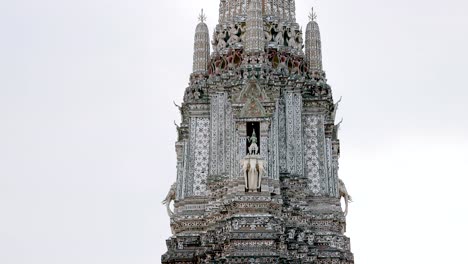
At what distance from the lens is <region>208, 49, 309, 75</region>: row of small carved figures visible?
155ft

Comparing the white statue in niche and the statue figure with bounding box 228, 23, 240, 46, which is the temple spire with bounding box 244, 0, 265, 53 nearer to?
the statue figure with bounding box 228, 23, 240, 46

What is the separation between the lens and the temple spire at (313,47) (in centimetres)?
4947

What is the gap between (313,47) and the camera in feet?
164

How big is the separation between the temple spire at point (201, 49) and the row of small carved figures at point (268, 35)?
1.04m

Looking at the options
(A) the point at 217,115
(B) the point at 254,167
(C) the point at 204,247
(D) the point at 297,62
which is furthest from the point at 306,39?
(C) the point at 204,247

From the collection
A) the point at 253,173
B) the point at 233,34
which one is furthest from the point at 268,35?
the point at 253,173

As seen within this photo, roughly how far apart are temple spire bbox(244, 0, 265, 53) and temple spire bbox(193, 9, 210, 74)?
12.0ft

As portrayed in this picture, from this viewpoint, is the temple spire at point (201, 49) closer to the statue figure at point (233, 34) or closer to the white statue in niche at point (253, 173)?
the statue figure at point (233, 34)

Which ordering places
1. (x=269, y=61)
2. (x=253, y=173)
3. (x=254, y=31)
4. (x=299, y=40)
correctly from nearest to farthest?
(x=253, y=173) < (x=254, y=31) < (x=269, y=61) < (x=299, y=40)

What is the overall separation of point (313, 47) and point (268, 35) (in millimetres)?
3048

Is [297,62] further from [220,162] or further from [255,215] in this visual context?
[255,215]

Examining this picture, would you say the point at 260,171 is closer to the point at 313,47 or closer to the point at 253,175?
the point at 253,175

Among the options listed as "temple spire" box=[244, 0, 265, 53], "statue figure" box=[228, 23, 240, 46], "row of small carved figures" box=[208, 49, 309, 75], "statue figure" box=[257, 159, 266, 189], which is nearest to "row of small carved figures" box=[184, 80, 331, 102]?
"row of small carved figures" box=[208, 49, 309, 75]

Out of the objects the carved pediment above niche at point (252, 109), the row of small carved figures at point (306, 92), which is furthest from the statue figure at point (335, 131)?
the carved pediment above niche at point (252, 109)
